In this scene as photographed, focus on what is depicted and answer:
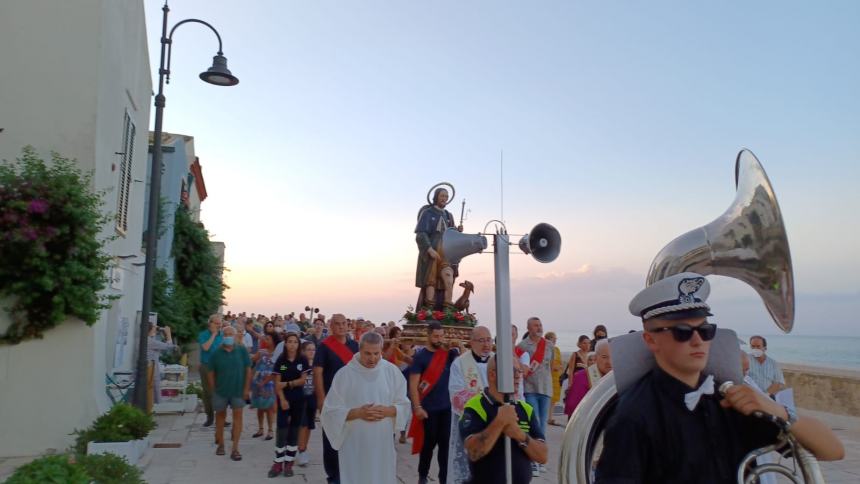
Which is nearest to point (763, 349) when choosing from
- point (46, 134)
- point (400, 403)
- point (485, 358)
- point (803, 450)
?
point (485, 358)

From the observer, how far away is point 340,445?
6.52 m

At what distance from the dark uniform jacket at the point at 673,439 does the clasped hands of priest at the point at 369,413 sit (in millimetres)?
4423

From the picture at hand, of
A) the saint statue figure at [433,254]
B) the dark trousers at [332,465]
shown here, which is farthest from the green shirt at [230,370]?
the saint statue figure at [433,254]

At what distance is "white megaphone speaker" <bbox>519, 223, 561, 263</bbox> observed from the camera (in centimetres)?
427

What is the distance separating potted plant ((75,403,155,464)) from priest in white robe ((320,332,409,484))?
10.8ft

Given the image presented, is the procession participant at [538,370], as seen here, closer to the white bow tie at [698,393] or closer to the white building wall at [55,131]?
the white building wall at [55,131]

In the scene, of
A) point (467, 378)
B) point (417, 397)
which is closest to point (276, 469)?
point (417, 397)

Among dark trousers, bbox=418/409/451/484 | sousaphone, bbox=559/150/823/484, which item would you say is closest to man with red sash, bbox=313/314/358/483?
dark trousers, bbox=418/409/451/484

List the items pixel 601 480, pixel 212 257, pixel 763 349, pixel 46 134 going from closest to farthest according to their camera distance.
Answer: pixel 601 480, pixel 763 349, pixel 46 134, pixel 212 257

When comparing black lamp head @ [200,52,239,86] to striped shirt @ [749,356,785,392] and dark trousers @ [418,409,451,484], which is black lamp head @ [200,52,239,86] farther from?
striped shirt @ [749,356,785,392]

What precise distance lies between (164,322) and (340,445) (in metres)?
16.1

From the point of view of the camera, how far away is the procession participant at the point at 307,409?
9211 mm

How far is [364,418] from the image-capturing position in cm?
641

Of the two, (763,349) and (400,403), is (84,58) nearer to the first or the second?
(400,403)
